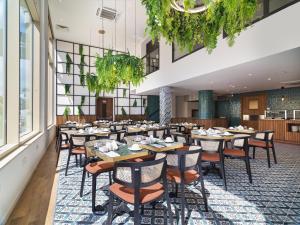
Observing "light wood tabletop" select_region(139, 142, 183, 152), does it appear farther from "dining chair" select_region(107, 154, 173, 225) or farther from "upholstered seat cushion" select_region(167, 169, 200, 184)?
"dining chair" select_region(107, 154, 173, 225)

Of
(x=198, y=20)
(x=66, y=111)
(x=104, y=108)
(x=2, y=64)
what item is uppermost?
(x=198, y=20)

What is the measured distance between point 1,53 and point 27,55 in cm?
228

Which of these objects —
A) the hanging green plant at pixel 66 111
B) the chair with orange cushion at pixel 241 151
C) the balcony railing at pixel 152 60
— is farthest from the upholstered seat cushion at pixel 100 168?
the hanging green plant at pixel 66 111

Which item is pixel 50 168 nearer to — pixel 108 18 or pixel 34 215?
pixel 34 215

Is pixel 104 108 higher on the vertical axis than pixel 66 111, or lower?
higher

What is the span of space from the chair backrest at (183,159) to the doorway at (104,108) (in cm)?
1049

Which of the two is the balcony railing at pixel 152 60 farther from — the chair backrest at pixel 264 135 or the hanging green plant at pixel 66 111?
the chair backrest at pixel 264 135

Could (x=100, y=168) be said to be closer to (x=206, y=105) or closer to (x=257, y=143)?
(x=257, y=143)

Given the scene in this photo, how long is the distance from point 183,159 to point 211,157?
1.36 metres

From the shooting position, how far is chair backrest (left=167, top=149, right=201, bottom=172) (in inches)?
86.7

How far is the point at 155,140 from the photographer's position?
3379 millimetres

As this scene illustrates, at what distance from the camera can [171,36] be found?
8.85ft

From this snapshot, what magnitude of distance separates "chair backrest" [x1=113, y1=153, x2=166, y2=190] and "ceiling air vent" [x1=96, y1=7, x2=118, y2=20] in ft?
24.2

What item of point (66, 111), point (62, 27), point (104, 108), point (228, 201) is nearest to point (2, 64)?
point (228, 201)
